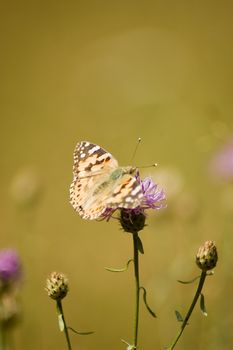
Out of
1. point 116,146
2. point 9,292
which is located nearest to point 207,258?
point 9,292

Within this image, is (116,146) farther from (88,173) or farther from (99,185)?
(99,185)

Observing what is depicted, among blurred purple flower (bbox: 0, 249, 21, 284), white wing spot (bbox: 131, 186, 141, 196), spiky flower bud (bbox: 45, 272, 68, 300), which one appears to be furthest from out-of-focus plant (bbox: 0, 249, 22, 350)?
white wing spot (bbox: 131, 186, 141, 196)

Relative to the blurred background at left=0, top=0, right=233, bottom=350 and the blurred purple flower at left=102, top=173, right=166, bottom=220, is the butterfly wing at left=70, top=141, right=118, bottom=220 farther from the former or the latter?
the blurred background at left=0, top=0, right=233, bottom=350

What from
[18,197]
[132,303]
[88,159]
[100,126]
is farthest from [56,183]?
[88,159]

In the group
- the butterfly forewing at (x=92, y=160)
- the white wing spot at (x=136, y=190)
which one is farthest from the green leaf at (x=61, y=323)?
the butterfly forewing at (x=92, y=160)

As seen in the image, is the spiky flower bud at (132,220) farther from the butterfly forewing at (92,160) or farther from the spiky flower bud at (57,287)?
the butterfly forewing at (92,160)

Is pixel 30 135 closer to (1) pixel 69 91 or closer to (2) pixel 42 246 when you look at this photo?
(1) pixel 69 91
